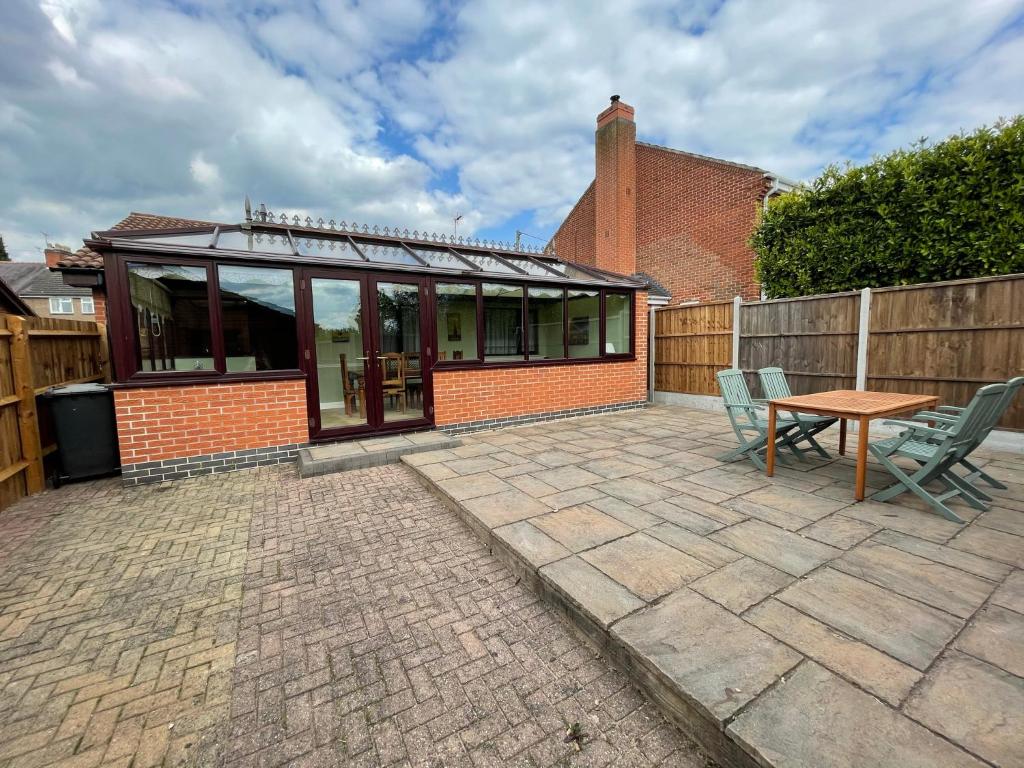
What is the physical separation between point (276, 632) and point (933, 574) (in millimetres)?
3175

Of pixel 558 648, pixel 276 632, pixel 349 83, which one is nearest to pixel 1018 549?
pixel 558 648

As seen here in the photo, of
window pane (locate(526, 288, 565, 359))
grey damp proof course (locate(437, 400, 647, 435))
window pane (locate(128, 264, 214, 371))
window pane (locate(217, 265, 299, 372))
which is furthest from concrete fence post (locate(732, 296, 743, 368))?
window pane (locate(128, 264, 214, 371))

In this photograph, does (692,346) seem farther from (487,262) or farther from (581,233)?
(581,233)

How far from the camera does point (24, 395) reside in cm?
397

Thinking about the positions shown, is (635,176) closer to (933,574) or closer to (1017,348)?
(1017,348)

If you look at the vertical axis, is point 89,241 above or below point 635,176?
below

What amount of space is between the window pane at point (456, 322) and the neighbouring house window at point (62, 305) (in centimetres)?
2965

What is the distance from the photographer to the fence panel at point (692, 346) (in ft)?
22.4

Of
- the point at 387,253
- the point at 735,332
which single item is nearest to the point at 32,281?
the point at 387,253

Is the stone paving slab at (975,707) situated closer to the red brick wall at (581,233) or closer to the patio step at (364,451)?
the patio step at (364,451)

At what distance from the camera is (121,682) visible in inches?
65.0

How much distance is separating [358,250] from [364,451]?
99.5 inches

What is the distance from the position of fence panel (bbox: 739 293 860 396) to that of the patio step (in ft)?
15.7

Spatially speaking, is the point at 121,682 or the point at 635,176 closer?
the point at 121,682
